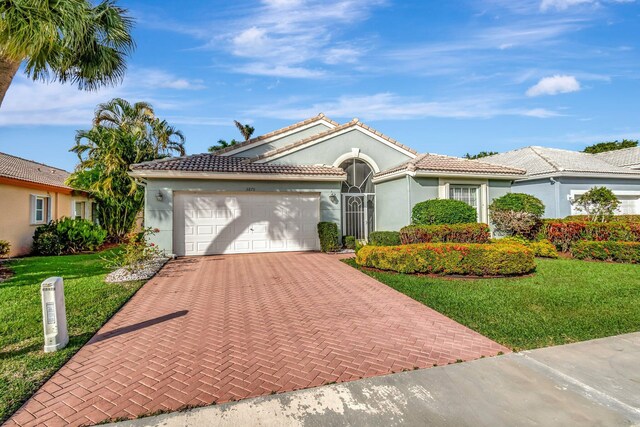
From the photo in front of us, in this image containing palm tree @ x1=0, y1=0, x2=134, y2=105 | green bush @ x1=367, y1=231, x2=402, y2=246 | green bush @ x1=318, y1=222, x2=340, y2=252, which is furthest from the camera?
green bush @ x1=318, y1=222, x2=340, y2=252

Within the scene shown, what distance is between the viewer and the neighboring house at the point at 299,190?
43.0 feet

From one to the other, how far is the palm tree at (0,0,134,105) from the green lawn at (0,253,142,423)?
16.8ft

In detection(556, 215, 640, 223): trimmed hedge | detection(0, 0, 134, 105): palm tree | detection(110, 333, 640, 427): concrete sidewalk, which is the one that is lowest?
detection(110, 333, 640, 427): concrete sidewalk

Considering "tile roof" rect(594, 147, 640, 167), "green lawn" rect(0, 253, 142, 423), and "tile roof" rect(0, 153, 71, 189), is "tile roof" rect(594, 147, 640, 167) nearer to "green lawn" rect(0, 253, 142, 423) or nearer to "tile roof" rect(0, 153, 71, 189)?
"green lawn" rect(0, 253, 142, 423)

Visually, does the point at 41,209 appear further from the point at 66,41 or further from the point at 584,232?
the point at 584,232

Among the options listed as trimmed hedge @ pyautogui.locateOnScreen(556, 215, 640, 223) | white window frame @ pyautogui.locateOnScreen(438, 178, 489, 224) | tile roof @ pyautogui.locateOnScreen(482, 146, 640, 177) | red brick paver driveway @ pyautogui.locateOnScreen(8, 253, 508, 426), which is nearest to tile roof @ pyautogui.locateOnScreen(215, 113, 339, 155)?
white window frame @ pyautogui.locateOnScreen(438, 178, 489, 224)

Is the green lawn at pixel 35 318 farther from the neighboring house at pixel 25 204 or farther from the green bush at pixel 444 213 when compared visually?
the green bush at pixel 444 213

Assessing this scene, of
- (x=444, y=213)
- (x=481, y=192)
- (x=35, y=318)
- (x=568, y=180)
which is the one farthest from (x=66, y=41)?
(x=568, y=180)

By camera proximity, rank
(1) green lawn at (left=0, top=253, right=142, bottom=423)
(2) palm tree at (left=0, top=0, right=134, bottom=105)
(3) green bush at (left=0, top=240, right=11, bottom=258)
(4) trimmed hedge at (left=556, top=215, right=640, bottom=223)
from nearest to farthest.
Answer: (1) green lawn at (left=0, top=253, right=142, bottom=423)
(2) palm tree at (left=0, top=0, right=134, bottom=105)
(3) green bush at (left=0, top=240, right=11, bottom=258)
(4) trimmed hedge at (left=556, top=215, right=640, bottom=223)

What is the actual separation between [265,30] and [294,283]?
8.83 m

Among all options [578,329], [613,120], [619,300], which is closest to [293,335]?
[578,329]

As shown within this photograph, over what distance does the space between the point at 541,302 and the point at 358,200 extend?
10.2m

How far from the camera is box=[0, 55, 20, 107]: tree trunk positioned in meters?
7.81

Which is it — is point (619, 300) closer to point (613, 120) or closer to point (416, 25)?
point (416, 25)
